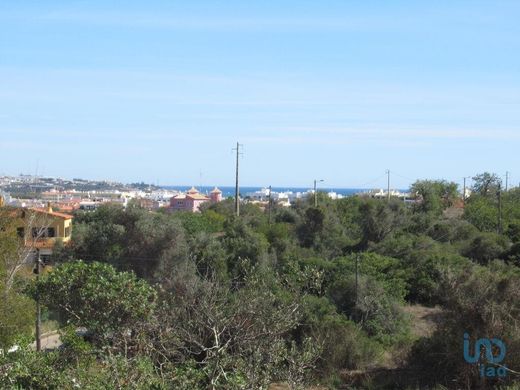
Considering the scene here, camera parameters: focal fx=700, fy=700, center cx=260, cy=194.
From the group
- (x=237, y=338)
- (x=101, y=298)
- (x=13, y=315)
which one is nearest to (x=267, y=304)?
(x=237, y=338)

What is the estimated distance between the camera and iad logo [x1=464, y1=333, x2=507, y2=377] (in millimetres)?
14508

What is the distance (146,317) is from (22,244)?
14.8 metres

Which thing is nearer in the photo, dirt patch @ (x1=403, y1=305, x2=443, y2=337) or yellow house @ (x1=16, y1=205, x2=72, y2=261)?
dirt patch @ (x1=403, y1=305, x2=443, y2=337)

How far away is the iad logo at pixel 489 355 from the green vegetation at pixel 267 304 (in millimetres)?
153

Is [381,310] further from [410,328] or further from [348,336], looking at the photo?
[348,336]

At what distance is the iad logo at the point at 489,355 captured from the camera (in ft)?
47.6

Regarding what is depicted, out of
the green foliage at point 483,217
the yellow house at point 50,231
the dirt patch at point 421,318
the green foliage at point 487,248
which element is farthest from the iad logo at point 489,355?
the yellow house at point 50,231

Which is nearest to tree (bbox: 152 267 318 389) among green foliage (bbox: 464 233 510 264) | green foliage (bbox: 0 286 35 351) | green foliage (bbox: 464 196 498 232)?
green foliage (bbox: 0 286 35 351)

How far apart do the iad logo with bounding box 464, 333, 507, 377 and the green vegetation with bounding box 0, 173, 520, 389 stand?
0.15 meters

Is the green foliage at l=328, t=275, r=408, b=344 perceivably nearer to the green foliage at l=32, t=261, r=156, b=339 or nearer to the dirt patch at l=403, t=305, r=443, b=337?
the dirt patch at l=403, t=305, r=443, b=337

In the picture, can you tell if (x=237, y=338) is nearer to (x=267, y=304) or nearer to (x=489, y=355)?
(x=267, y=304)

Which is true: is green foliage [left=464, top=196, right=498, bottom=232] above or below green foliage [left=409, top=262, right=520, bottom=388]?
above

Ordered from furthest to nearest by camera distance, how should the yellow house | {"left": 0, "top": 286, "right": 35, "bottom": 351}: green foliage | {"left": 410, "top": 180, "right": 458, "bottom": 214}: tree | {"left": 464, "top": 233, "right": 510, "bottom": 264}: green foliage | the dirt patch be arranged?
1. {"left": 410, "top": 180, "right": 458, "bottom": 214}: tree
2. the yellow house
3. {"left": 464, "top": 233, "right": 510, "bottom": 264}: green foliage
4. the dirt patch
5. {"left": 0, "top": 286, "right": 35, "bottom": 351}: green foliage

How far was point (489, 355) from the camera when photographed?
14742mm
